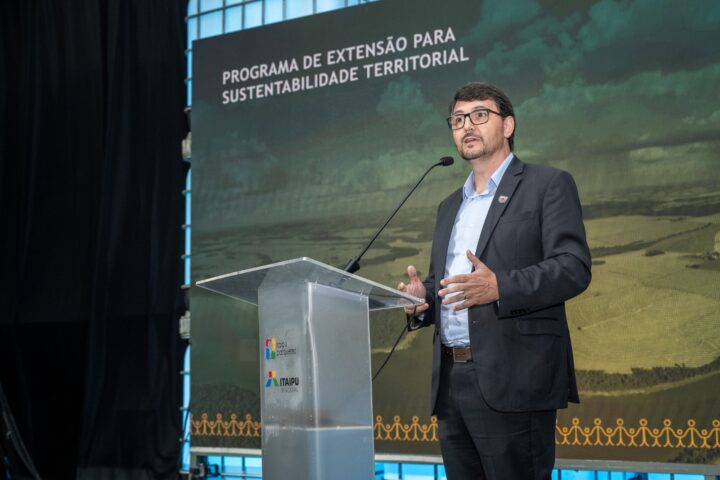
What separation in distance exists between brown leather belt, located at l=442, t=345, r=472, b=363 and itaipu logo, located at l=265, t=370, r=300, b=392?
0.54 meters

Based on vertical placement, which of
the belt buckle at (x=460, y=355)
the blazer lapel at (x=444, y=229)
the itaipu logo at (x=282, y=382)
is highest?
the blazer lapel at (x=444, y=229)

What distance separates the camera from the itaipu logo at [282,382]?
2.04 metres

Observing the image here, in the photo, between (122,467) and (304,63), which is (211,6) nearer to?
(304,63)

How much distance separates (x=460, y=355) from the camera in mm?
2340

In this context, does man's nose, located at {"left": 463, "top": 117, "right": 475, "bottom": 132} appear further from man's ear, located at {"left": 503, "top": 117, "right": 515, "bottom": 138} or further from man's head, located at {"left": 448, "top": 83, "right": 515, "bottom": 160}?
man's ear, located at {"left": 503, "top": 117, "right": 515, "bottom": 138}

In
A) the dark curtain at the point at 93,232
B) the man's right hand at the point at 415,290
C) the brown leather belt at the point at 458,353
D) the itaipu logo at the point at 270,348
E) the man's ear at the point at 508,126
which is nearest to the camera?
the itaipu logo at the point at 270,348

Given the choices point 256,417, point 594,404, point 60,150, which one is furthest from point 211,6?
point 594,404

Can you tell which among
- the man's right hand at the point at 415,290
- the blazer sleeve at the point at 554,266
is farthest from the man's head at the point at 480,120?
the man's right hand at the point at 415,290

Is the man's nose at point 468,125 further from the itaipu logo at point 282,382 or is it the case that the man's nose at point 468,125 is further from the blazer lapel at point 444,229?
the itaipu logo at point 282,382

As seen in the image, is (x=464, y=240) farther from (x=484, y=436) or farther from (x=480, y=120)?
(x=484, y=436)

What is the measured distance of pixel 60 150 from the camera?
5.45 meters

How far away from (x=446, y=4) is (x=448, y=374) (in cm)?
254

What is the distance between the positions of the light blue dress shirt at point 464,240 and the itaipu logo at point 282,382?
56 cm

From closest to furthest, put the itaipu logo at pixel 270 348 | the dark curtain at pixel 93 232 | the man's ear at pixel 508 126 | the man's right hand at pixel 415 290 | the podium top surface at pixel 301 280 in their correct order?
the podium top surface at pixel 301 280, the itaipu logo at pixel 270 348, the man's right hand at pixel 415 290, the man's ear at pixel 508 126, the dark curtain at pixel 93 232
